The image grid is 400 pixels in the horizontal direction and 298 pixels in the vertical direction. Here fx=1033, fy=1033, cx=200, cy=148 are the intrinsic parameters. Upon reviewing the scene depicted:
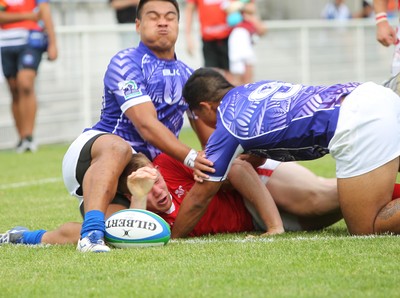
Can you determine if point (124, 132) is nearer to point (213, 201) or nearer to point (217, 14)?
point (213, 201)

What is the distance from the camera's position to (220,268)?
5.43m

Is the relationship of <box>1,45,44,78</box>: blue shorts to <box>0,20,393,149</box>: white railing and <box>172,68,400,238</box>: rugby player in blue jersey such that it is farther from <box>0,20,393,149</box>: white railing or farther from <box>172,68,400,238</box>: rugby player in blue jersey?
<box>172,68,400,238</box>: rugby player in blue jersey

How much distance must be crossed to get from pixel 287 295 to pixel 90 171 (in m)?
2.11

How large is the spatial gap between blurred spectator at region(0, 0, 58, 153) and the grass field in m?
7.44

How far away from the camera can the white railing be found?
50.6ft

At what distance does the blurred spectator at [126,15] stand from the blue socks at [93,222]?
9532mm

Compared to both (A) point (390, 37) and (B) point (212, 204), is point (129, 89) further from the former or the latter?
(A) point (390, 37)

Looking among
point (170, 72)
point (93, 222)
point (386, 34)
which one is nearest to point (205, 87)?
point (170, 72)

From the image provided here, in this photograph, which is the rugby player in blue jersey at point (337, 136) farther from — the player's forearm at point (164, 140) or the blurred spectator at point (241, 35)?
the blurred spectator at point (241, 35)

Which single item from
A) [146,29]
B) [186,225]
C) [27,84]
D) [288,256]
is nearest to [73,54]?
[27,84]

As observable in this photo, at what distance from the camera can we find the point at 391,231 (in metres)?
6.38

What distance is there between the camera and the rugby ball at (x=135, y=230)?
6.22m

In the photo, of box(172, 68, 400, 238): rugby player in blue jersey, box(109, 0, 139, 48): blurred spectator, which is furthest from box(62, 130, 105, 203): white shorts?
box(109, 0, 139, 48): blurred spectator

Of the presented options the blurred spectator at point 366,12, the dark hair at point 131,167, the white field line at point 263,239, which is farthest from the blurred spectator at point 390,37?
the blurred spectator at point 366,12
